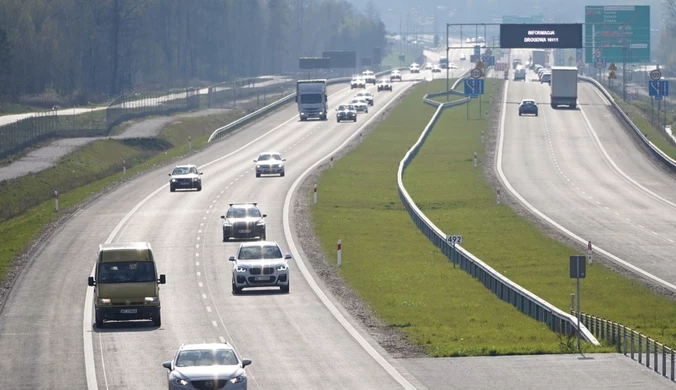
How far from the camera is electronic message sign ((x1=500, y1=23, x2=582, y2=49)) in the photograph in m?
118

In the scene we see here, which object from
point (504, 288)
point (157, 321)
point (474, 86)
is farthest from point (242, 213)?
point (474, 86)

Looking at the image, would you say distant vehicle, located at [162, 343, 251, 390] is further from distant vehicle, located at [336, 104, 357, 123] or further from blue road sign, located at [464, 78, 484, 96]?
distant vehicle, located at [336, 104, 357, 123]

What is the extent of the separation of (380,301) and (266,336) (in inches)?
274

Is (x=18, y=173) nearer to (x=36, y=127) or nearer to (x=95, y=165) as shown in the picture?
(x=95, y=165)

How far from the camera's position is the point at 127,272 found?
116 feet

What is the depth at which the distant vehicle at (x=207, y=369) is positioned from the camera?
23.8 metres

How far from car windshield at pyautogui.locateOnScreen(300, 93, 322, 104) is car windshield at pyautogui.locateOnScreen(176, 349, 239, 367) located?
9960 cm

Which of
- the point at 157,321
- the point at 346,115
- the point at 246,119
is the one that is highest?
the point at 157,321

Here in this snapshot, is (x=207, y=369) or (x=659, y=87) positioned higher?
(x=659, y=87)

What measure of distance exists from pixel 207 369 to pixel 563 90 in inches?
4113

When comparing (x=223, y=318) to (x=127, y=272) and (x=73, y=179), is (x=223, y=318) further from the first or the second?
(x=73, y=179)

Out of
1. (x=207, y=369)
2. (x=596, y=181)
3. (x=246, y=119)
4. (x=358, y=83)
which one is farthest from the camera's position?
(x=358, y=83)

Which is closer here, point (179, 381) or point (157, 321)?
point (179, 381)

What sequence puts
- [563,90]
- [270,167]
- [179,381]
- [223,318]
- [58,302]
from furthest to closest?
[563,90], [270,167], [58,302], [223,318], [179,381]
